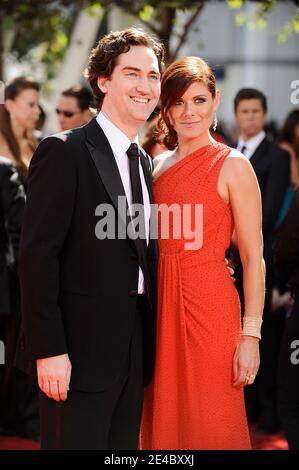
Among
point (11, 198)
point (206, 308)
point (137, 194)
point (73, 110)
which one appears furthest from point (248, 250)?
point (73, 110)

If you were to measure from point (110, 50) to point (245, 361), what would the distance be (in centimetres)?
137

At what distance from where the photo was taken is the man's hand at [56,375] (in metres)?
2.93

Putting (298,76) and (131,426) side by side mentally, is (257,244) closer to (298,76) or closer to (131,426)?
(131,426)

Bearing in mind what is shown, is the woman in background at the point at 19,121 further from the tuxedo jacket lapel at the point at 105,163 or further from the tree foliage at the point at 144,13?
the tuxedo jacket lapel at the point at 105,163

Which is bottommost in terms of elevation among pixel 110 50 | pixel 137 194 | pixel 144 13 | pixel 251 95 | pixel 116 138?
pixel 137 194

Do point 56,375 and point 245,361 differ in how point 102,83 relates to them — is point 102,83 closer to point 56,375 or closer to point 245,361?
point 56,375

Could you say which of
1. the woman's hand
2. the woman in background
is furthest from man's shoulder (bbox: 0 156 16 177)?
the woman's hand

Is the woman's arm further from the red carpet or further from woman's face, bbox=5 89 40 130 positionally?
woman's face, bbox=5 89 40 130

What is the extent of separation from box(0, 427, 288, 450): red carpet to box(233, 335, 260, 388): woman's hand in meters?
2.04

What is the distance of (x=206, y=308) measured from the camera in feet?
11.3

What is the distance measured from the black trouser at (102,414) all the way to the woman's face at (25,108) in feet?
9.59

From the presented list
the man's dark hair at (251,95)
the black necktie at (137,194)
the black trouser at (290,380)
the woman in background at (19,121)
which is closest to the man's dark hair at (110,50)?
the black necktie at (137,194)

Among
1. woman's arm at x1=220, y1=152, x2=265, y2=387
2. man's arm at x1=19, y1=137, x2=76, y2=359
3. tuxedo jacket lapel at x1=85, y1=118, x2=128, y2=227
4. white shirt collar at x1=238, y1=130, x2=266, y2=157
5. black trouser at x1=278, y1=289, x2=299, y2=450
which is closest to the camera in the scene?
man's arm at x1=19, y1=137, x2=76, y2=359

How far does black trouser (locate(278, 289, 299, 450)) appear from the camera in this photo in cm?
431
